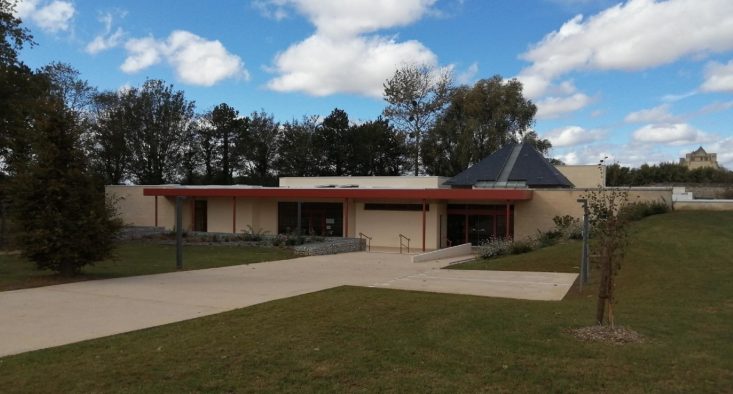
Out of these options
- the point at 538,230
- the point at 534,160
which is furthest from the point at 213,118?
the point at 538,230

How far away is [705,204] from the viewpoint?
3219 centimetres

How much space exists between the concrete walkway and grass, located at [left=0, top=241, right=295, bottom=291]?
973 mm

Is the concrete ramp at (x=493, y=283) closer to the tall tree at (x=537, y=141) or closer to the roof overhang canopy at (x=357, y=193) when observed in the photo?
the roof overhang canopy at (x=357, y=193)

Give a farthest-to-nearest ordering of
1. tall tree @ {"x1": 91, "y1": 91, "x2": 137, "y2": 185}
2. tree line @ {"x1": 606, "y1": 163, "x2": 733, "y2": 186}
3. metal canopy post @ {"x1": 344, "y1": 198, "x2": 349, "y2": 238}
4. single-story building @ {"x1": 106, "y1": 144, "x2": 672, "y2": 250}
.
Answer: tree line @ {"x1": 606, "y1": 163, "x2": 733, "y2": 186} < tall tree @ {"x1": 91, "y1": 91, "x2": 137, "y2": 185} < metal canopy post @ {"x1": 344, "y1": 198, "x2": 349, "y2": 238} < single-story building @ {"x1": 106, "y1": 144, "x2": 672, "y2": 250}

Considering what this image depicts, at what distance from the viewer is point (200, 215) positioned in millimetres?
39438

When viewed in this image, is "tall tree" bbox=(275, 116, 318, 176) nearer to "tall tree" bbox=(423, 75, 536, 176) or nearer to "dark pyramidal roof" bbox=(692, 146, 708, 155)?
"tall tree" bbox=(423, 75, 536, 176)

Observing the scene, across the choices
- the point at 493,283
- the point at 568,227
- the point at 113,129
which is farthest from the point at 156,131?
the point at 493,283

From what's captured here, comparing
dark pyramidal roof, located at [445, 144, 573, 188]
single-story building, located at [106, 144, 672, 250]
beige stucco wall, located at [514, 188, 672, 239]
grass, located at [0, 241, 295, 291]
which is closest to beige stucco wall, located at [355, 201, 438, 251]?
single-story building, located at [106, 144, 672, 250]

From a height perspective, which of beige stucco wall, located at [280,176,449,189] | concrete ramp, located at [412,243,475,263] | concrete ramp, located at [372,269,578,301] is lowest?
concrete ramp, located at [412,243,475,263]

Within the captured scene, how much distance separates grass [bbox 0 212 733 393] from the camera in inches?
207

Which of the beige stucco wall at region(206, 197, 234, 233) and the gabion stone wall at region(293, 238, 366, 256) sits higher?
the beige stucco wall at region(206, 197, 234, 233)

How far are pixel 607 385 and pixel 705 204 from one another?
32.0 metres

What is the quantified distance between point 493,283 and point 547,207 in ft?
56.7

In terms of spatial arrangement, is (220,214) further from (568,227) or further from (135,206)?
(568,227)
